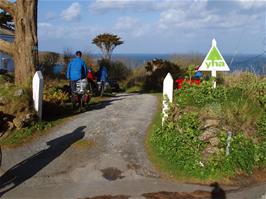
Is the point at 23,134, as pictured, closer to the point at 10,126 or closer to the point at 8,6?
the point at 10,126

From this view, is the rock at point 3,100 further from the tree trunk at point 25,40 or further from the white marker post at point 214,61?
the white marker post at point 214,61

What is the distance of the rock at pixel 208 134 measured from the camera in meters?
9.58

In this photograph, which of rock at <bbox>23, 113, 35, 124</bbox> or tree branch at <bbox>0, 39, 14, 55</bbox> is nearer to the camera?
rock at <bbox>23, 113, 35, 124</bbox>

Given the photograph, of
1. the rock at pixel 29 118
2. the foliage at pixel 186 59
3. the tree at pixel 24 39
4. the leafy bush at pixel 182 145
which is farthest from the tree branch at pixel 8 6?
the foliage at pixel 186 59

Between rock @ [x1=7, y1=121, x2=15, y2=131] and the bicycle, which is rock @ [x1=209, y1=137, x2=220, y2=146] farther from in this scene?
the bicycle

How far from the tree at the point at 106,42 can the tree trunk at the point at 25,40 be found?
25.0 meters

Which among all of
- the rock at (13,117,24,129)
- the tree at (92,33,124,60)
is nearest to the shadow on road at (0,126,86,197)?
the rock at (13,117,24,129)

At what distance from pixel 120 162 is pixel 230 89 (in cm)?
414

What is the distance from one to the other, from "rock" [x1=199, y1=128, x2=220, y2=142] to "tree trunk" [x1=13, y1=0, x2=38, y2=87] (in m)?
5.57

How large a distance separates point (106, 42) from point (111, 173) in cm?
3053

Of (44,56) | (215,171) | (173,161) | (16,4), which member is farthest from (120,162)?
(44,56)

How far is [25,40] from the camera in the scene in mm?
13430

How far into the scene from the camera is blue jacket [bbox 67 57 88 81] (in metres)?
14.2

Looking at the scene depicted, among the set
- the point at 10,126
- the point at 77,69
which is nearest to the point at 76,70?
the point at 77,69
